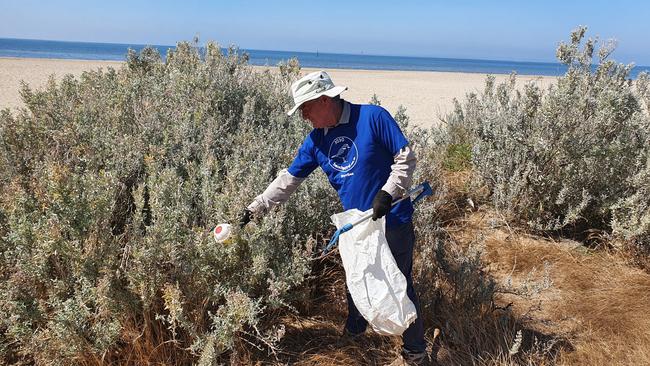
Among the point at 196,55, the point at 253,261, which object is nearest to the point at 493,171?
the point at 253,261

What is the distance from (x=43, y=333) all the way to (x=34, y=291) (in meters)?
0.32

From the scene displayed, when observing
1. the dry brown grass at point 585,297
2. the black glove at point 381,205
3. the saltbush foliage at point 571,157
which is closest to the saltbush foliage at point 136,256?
the black glove at point 381,205

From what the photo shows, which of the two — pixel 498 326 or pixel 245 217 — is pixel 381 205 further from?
pixel 498 326

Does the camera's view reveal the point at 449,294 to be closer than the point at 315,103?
No

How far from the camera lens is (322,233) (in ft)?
11.3

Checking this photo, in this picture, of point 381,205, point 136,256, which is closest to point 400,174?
point 381,205

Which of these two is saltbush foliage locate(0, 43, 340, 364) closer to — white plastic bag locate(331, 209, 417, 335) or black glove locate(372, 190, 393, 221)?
white plastic bag locate(331, 209, 417, 335)

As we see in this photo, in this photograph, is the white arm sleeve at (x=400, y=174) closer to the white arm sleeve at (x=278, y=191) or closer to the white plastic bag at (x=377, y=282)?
the white plastic bag at (x=377, y=282)

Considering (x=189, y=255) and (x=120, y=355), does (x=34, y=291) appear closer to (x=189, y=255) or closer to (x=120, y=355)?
(x=120, y=355)

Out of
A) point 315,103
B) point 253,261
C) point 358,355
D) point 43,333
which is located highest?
point 315,103

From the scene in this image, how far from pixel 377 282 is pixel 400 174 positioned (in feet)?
1.77

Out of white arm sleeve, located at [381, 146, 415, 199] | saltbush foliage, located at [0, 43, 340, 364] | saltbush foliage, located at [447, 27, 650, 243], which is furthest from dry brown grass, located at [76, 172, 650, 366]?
white arm sleeve, located at [381, 146, 415, 199]

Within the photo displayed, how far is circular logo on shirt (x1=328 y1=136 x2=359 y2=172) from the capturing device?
2.52 m

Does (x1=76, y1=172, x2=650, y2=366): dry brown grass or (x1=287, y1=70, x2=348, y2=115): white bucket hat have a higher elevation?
(x1=287, y1=70, x2=348, y2=115): white bucket hat
